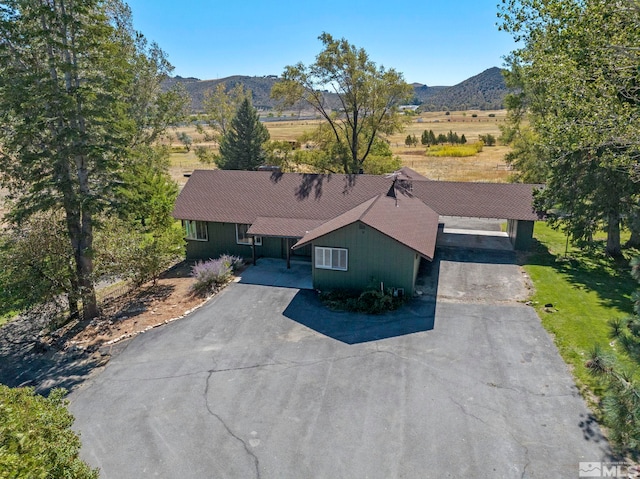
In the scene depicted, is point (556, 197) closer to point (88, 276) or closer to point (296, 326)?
point (296, 326)

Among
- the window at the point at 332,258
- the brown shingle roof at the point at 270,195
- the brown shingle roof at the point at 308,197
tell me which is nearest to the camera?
the window at the point at 332,258

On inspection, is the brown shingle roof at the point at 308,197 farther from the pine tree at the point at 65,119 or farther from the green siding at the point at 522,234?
the pine tree at the point at 65,119

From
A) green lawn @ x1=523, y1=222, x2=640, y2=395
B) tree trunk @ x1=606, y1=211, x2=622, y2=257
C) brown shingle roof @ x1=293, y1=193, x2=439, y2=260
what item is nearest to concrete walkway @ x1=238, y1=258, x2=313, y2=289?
brown shingle roof @ x1=293, y1=193, x2=439, y2=260

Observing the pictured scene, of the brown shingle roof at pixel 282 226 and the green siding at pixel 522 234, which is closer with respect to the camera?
the brown shingle roof at pixel 282 226

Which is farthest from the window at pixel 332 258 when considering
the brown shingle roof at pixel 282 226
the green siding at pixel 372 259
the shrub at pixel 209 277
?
the shrub at pixel 209 277

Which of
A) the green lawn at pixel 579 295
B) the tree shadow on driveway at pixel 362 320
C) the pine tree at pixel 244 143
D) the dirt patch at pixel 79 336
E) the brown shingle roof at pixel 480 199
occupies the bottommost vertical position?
the dirt patch at pixel 79 336
